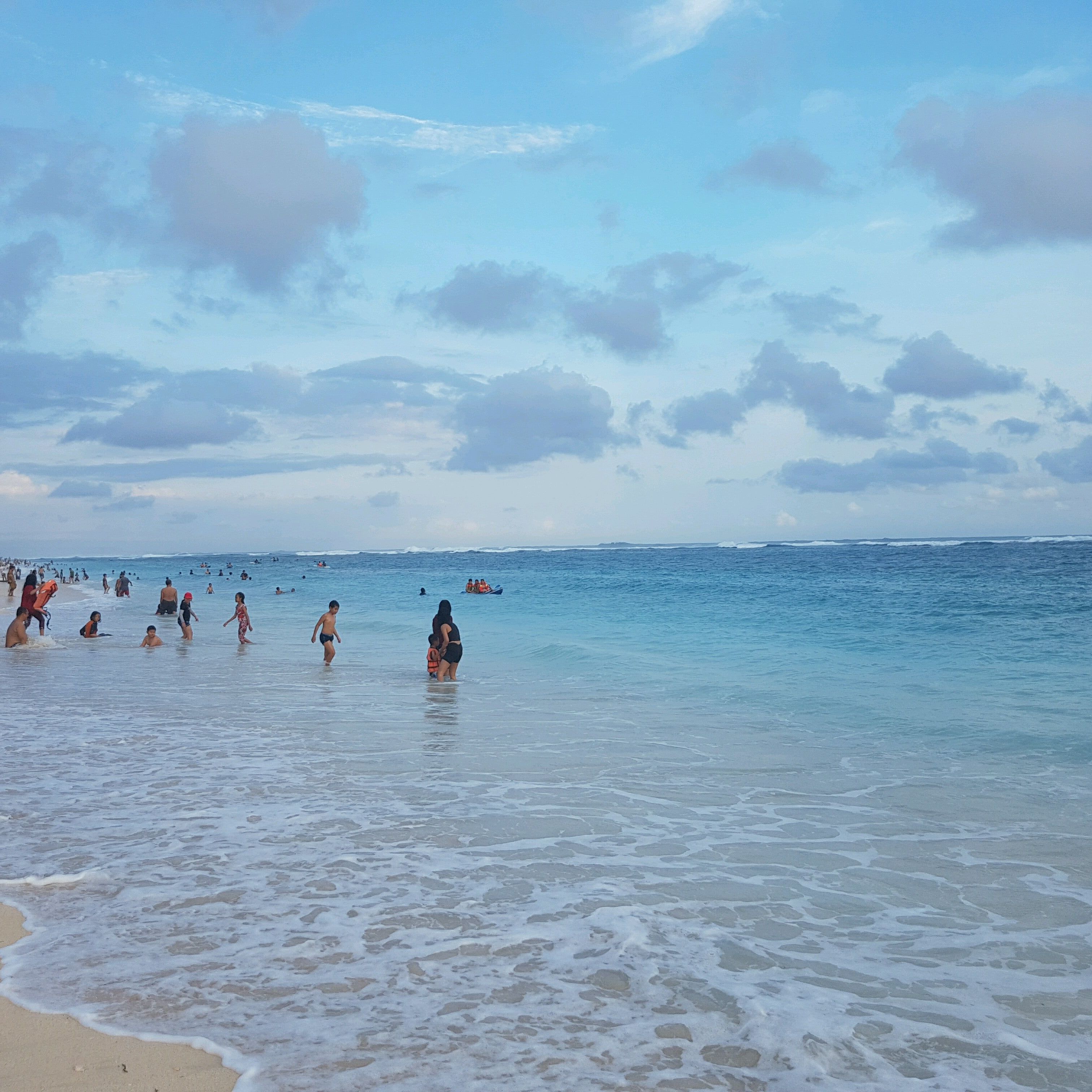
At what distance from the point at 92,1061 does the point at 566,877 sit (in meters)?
3.56

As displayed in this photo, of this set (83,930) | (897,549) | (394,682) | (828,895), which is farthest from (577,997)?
(897,549)

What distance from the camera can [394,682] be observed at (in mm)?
18188

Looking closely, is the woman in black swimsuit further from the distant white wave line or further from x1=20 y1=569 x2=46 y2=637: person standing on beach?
x1=20 y1=569 x2=46 y2=637: person standing on beach

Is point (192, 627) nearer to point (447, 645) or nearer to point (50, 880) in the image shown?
point (447, 645)

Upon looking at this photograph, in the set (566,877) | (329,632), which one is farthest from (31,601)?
(566,877)

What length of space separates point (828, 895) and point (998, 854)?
2049 mm

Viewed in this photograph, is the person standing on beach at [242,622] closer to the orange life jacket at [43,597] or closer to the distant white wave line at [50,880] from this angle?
the orange life jacket at [43,597]

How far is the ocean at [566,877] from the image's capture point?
4.36m

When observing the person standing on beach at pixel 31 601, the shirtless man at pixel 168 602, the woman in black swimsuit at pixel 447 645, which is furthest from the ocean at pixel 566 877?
the shirtless man at pixel 168 602

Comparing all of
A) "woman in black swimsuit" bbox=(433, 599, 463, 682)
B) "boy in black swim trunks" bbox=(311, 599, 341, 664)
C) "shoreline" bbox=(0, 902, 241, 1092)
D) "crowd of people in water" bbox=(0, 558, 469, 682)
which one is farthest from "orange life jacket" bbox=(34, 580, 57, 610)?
"shoreline" bbox=(0, 902, 241, 1092)

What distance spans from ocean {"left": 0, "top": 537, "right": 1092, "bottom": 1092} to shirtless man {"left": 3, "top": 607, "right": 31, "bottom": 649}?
6913mm

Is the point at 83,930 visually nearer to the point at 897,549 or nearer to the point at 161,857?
the point at 161,857

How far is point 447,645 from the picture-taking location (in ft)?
59.8

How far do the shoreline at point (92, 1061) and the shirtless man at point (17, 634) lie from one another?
23.3m
